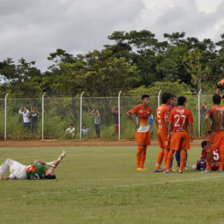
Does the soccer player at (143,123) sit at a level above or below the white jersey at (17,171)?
above

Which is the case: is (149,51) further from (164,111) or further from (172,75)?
(164,111)

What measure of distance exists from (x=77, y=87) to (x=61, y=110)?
36.8 feet

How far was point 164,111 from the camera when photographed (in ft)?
47.3

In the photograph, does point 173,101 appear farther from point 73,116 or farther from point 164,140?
point 73,116

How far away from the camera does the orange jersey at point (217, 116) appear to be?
13797mm

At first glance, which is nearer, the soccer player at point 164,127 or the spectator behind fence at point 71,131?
the soccer player at point 164,127

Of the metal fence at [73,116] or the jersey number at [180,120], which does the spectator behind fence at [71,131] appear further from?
the jersey number at [180,120]

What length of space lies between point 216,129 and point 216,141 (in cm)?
28

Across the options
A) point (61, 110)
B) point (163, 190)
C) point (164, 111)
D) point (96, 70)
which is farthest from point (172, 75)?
point (163, 190)

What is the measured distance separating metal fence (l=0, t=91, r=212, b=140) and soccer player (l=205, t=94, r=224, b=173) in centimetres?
1854

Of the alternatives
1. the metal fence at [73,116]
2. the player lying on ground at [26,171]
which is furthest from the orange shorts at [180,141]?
the metal fence at [73,116]

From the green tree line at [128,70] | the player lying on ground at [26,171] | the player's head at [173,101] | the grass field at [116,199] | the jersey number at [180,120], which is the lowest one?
the grass field at [116,199]

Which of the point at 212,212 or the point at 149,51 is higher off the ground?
the point at 149,51

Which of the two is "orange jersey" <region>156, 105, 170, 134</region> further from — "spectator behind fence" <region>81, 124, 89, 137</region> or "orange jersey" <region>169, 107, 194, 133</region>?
"spectator behind fence" <region>81, 124, 89, 137</region>
